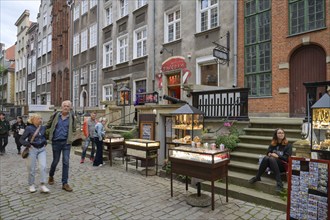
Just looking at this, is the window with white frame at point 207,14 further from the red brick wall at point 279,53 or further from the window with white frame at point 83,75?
the window with white frame at point 83,75

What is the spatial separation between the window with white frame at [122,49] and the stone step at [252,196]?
1517 centimetres

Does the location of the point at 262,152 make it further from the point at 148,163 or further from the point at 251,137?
the point at 148,163

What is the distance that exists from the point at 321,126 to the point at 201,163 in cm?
271

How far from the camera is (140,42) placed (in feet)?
58.2

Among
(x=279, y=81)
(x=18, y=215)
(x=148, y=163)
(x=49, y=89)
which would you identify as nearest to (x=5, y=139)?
(x=148, y=163)

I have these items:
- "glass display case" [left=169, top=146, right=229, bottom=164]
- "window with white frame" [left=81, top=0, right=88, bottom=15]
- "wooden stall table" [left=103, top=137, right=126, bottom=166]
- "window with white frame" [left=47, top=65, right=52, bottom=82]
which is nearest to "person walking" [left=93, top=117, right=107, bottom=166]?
"wooden stall table" [left=103, top=137, right=126, bottom=166]

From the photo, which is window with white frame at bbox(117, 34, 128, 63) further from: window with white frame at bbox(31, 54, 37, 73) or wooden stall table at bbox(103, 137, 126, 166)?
window with white frame at bbox(31, 54, 37, 73)

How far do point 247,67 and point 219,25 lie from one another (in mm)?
2603

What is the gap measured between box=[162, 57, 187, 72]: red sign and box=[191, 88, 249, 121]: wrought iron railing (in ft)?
18.1

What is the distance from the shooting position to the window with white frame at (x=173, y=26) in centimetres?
1476

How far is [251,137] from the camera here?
709 centimetres

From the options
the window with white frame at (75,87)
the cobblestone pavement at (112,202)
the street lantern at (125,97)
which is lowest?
the cobblestone pavement at (112,202)

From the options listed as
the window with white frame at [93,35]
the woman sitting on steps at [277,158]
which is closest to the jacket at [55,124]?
the woman sitting on steps at [277,158]

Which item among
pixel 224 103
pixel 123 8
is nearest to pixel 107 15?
pixel 123 8
